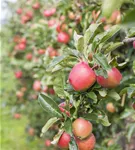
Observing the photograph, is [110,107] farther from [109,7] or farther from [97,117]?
[109,7]

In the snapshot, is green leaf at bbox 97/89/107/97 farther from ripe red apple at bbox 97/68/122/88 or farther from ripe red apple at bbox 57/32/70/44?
ripe red apple at bbox 57/32/70/44

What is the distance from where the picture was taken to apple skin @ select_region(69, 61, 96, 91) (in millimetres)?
923

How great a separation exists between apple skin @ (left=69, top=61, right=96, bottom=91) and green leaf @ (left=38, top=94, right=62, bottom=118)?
0.09 m

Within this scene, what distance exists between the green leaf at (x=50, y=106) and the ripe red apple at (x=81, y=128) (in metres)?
0.06

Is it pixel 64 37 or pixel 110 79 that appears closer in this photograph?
pixel 110 79

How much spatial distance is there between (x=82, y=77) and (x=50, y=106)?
15 cm

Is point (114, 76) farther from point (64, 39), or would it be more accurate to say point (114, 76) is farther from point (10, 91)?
point (10, 91)

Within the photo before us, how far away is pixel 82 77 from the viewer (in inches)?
36.2

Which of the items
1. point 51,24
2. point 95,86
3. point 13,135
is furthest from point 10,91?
point 95,86

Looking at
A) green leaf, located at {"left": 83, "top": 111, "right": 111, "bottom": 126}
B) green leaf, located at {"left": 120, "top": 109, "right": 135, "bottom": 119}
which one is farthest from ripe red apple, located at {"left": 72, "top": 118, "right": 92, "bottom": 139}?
green leaf, located at {"left": 120, "top": 109, "right": 135, "bottom": 119}

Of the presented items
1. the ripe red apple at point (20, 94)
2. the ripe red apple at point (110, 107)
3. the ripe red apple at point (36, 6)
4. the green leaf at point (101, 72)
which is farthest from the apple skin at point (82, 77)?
the ripe red apple at point (20, 94)

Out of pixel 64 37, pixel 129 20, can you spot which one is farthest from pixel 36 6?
pixel 129 20

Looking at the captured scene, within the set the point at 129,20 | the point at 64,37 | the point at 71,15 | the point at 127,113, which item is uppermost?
the point at 129,20

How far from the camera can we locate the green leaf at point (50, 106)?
0.99 meters
